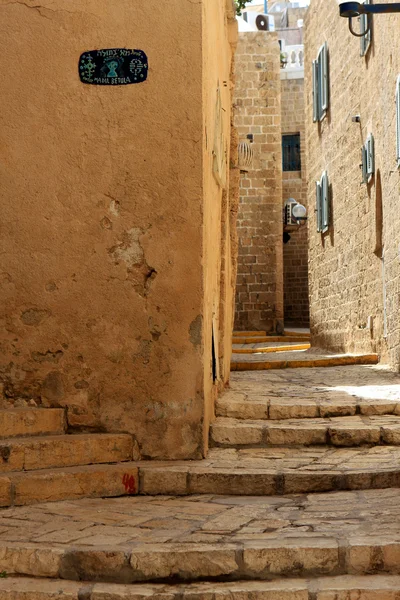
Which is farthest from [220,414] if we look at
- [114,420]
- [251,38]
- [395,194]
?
[251,38]

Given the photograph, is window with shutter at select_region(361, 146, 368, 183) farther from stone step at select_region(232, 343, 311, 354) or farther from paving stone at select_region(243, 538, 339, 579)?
paving stone at select_region(243, 538, 339, 579)

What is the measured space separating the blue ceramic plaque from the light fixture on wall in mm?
16086

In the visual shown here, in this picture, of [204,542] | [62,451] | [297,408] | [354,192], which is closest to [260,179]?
[354,192]

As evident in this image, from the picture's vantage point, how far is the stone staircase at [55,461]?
181 inches

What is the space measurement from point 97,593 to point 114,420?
1.88m

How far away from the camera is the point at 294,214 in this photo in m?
21.5

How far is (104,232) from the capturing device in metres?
5.32

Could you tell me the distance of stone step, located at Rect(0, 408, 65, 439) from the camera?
16.5 ft

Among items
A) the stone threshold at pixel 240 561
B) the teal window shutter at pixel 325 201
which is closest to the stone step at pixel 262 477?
the stone threshold at pixel 240 561

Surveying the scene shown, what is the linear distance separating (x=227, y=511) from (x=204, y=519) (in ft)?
0.65

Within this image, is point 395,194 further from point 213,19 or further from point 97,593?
point 97,593

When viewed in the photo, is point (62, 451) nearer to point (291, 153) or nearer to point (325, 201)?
point (325, 201)

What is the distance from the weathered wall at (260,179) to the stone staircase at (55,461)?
1524cm

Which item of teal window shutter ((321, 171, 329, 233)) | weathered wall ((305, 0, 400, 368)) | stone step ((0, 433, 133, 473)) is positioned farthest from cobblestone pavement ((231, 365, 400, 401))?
teal window shutter ((321, 171, 329, 233))
